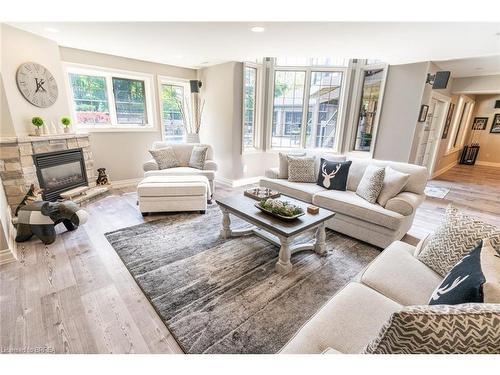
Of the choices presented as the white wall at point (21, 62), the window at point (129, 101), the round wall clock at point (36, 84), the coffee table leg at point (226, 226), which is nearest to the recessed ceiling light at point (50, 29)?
the white wall at point (21, 62)

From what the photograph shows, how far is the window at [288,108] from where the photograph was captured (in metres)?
4.78

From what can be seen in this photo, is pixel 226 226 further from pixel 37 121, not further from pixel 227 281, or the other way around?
pixel 37 121

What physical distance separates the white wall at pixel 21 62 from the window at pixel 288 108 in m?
3.64

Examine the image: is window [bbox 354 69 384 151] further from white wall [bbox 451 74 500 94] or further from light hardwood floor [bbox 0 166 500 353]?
white wall [bbox 451 74 500 94]

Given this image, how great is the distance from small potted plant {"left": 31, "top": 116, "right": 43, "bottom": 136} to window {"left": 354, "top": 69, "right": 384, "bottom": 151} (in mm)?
5262

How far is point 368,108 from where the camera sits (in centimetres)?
455

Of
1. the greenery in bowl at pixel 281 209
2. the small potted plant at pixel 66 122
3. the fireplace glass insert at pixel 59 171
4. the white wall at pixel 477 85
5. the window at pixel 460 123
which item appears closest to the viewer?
the greenery in bowl at pixel 281 209

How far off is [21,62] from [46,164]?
130 centimetres

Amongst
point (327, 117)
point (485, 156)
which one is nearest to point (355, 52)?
point (327, 117)

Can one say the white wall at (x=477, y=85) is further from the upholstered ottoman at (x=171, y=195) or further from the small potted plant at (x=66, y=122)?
the small potted plant at (x=66, y=122)

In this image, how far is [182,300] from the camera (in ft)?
5.72

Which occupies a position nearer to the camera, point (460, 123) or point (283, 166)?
point (283, 166)

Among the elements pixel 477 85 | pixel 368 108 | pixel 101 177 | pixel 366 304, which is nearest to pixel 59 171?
pixel 101 177
